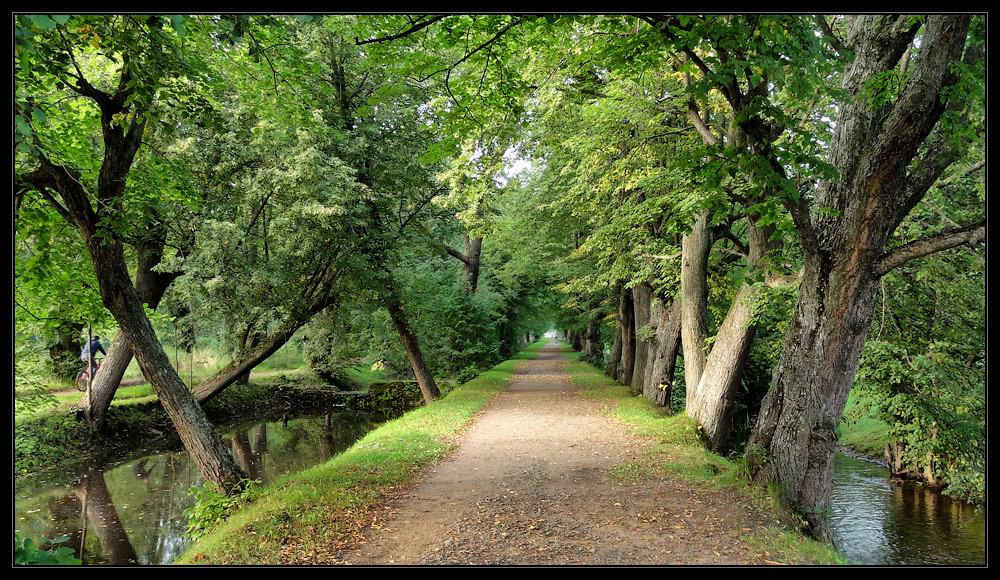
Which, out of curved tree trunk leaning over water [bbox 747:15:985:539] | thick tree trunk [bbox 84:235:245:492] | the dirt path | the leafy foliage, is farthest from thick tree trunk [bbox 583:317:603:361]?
the leafy foliage

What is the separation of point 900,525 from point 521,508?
6.82 metres

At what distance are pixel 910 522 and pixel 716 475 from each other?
4318 mm

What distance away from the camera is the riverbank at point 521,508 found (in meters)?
4.27

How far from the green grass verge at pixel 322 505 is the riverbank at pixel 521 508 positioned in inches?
0.8

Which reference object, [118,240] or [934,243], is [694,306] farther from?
[118,240]

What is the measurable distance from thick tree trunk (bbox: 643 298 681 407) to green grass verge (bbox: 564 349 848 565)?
2.10ft

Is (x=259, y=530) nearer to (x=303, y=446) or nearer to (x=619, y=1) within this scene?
(x=619, y=1)

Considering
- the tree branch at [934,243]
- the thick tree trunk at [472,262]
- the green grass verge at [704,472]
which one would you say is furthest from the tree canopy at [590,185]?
the thick tree trunk at [472,262]

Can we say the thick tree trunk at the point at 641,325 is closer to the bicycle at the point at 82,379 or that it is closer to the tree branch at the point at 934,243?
the tree branch at the point at 934,243

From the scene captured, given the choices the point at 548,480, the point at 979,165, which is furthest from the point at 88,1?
the point at 979,165

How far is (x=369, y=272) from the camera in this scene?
12.8 meters

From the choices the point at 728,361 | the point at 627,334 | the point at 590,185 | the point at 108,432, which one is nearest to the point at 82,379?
the point at 108,432

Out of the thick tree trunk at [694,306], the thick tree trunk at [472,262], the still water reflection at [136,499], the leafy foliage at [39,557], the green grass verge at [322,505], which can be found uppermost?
the thick tree trunk at [472,262]

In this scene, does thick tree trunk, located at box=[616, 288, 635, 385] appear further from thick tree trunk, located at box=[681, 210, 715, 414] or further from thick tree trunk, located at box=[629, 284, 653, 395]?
thick tree trunk, located at box=[681, 210, 715, 414]
